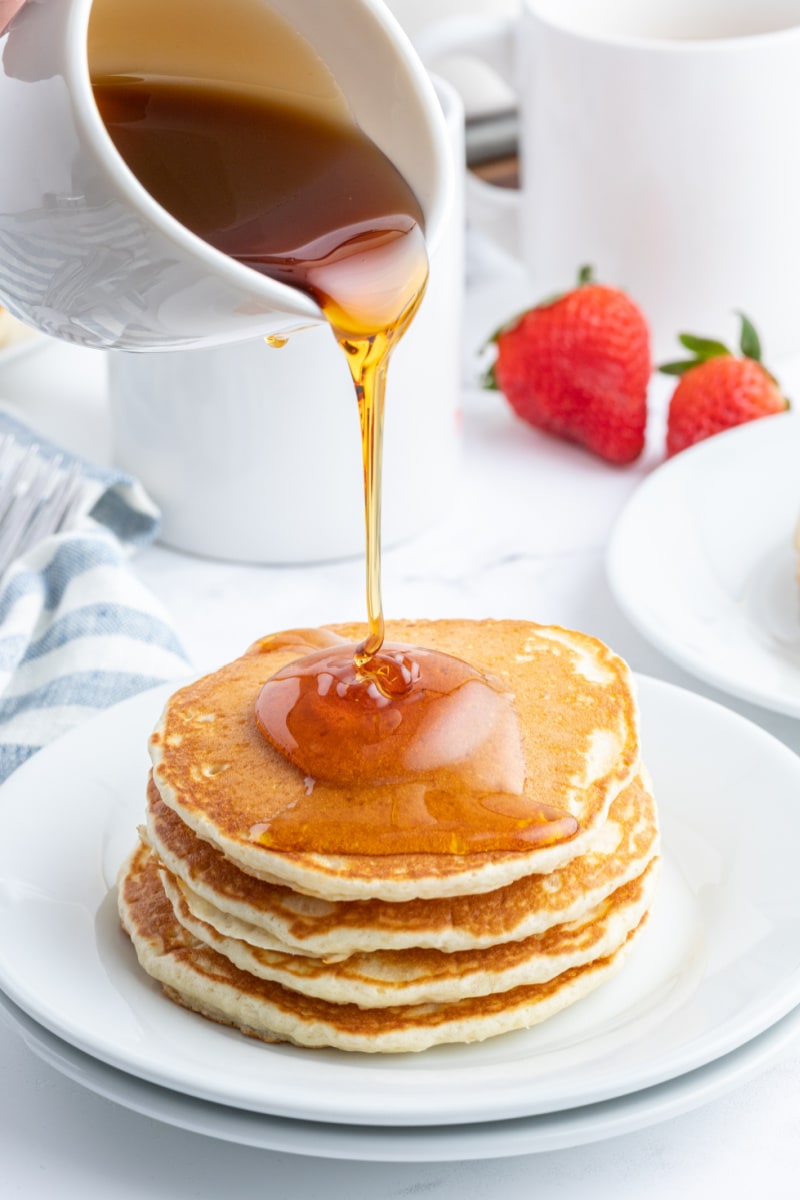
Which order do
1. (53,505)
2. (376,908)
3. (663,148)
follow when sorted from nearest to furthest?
(376,908)
(53,505)
(663,148)

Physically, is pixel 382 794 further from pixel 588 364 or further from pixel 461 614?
pixel 588 364

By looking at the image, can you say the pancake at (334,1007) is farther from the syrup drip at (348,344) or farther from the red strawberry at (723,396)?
the red strawberry at (723,396)

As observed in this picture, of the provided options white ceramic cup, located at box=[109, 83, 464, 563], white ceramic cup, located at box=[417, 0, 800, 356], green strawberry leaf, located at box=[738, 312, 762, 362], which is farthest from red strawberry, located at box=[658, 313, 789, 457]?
white ceramic cup, located at box=[109, 83, 464, 563]

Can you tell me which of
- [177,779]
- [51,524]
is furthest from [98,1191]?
[51,524]

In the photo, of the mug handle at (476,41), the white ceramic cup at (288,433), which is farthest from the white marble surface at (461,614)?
the mug handle at (476,41)

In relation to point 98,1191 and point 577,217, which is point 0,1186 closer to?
point 98,1191

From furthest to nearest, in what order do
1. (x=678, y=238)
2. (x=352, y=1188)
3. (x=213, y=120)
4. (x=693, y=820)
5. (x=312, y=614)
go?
1. (x=678, y=238)
2. (x=312, y=614)
3. (x=693, y=820)
4. (x=213, y=120)
5. (x=352, y=1188)

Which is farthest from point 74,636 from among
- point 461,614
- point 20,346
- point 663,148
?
point 663,148
